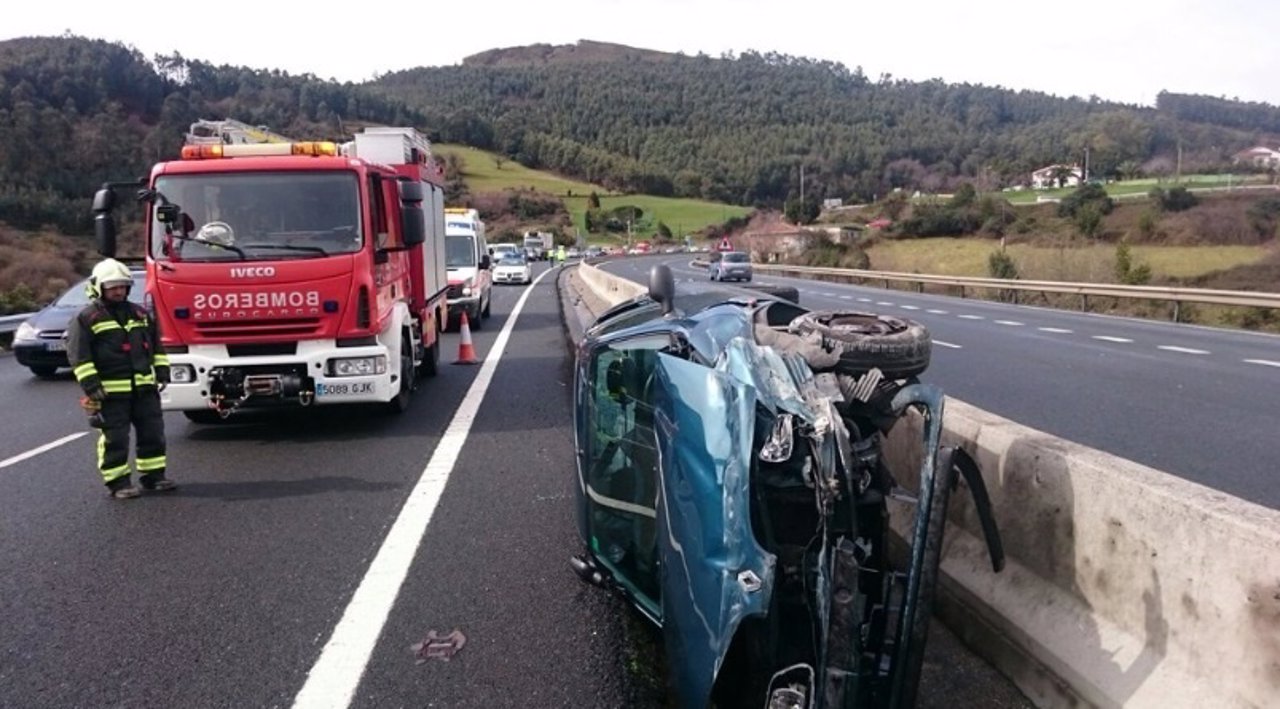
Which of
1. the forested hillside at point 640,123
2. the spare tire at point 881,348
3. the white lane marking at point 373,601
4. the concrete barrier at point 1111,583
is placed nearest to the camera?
the concrete barrier at point 1111,583

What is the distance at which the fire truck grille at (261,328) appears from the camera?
26.9 ft

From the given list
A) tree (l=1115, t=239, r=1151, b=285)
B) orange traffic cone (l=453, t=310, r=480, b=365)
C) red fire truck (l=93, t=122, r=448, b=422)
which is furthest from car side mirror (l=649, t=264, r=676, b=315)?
tree (l=1115, t=239, r=1151, b=285)

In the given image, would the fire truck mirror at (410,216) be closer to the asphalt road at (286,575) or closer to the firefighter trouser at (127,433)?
the asphalt road at (286,575)

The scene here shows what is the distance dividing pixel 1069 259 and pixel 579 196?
9752 cm

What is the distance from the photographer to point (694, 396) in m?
3.13

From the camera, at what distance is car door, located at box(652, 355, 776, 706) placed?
9.29 ft

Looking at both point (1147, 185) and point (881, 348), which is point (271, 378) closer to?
point (881, 348)

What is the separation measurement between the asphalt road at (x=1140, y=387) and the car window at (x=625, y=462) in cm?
127

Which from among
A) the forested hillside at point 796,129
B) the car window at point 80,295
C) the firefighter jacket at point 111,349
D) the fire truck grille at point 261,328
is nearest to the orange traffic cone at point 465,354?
the car window at point 80,295

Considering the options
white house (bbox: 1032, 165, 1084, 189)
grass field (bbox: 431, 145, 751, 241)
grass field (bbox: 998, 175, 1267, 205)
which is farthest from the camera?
grass field (bbox: 431, 145, 751, 241)

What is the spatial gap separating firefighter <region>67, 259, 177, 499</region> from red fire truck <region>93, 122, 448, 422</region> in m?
1.07

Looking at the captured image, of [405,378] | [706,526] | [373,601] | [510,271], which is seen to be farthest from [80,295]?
[510,271]

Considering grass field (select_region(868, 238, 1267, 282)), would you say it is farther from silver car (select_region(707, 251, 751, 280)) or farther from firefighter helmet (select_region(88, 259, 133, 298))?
firefighter helmet (select_region(88, 259, 133, 298))

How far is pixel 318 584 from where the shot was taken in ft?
16.1
